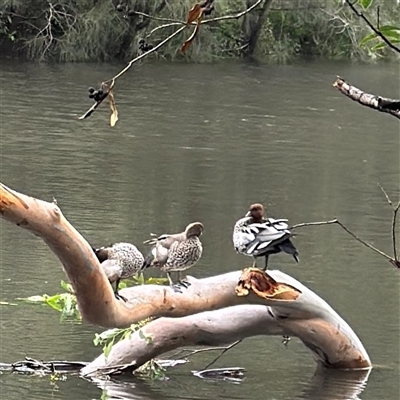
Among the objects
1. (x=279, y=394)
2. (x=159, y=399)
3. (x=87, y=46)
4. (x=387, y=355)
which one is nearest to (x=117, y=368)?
(x=159, y=399)

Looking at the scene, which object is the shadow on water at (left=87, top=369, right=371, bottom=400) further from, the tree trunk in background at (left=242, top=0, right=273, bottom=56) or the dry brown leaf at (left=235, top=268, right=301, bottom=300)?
the tree trunk in background at (left=242, top=0, right=273, bottom=56)

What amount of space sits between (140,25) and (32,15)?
2937mm

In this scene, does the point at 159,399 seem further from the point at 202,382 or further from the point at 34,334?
the point at 34,334

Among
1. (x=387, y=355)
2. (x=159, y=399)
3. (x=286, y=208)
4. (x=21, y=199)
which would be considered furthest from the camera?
(x=286, y=208)

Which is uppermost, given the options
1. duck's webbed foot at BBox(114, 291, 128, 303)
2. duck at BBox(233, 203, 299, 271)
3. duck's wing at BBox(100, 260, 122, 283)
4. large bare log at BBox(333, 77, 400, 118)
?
large bare log at BBox(333, 77, 400, 118)

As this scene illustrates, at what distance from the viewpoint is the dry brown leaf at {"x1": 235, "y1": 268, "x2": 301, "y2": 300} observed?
5223 mm

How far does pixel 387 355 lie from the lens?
23.1ft

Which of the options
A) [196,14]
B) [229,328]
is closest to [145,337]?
[229,328]

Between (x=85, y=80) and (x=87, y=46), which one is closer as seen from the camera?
(x=85, y=80)

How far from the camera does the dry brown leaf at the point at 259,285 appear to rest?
17.1ft

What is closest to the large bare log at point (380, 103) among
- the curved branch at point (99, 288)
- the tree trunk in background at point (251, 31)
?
the curved branch at point (99, 288)


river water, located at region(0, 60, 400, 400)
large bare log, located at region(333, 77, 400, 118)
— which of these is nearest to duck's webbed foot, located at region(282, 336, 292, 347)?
river water, located at region(0, 60, 400, 400)

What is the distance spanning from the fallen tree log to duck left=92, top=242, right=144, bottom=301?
87mm

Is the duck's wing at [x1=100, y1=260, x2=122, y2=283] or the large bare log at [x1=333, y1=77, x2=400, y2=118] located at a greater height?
the large bare log at [x1=333, y1=77, x2=400, y2=118]
